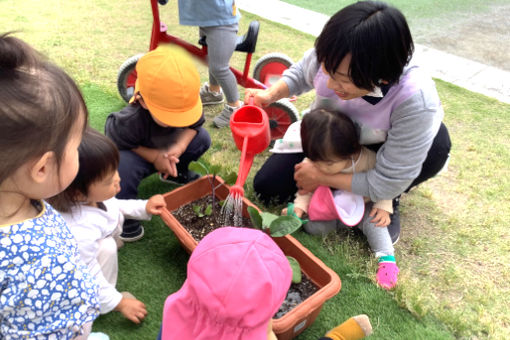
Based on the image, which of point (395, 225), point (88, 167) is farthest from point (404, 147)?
point (88, 167)

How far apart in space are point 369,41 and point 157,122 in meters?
0.78

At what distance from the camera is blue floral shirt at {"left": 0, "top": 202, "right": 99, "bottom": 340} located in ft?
2.32

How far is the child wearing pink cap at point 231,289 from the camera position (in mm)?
648

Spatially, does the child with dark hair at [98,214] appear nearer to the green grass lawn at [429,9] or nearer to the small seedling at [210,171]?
the small seedling at [210,171]

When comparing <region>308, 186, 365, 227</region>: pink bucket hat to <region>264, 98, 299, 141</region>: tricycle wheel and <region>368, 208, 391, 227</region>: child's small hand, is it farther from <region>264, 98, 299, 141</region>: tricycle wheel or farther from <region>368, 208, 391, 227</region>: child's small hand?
<region>264, 98, 299, 141</region>: tricycle wheel

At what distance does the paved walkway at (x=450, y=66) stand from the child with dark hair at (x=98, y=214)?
8.21ft

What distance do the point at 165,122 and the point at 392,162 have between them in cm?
77

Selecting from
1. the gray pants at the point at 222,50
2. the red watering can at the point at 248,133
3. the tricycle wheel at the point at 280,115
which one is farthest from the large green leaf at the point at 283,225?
the gray pants at the point at 222,50

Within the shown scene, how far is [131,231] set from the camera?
142 cm

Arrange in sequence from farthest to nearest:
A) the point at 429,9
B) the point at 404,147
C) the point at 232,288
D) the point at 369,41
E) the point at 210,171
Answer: the point at 429,9, the point at 210,171, the point at 404,147, the point at 369,41, the point at 232,288

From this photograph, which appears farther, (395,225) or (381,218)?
(395,225)

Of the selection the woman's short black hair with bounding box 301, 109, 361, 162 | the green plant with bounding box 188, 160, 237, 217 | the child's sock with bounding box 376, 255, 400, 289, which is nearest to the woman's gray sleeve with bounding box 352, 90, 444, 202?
the woman's short black hair with bounding box 301, 109, 361, 162

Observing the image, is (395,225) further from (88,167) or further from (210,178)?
(88,167)

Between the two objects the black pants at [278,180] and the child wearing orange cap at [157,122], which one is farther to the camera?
the black pants at [278,180]
